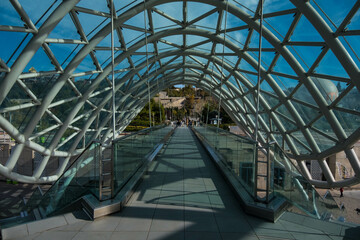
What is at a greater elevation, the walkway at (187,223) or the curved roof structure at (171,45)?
the curved roof structure at (171,45)

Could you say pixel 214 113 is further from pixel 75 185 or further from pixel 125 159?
pixel 75 185

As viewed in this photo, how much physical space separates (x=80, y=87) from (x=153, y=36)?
6.84 meters

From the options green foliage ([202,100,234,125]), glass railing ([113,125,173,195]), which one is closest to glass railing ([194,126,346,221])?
glass railing ([113,125,173,195])

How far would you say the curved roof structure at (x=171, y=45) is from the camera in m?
10.7

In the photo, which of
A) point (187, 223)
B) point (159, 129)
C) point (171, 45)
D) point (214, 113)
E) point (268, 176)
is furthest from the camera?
point (214, 113)

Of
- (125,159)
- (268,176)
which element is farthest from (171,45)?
(268,176)

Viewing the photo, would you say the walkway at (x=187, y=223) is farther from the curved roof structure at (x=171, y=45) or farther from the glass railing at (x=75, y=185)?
the curved roof structure at (x=171, y=45)

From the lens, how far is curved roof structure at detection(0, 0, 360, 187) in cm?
1066

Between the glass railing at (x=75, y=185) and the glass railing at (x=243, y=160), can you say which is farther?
the glass railing at (x=243, y=160)

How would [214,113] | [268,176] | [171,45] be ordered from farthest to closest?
[214,113] < [171,45] < [268,176]

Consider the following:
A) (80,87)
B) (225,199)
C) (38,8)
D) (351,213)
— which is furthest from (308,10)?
(351,213)

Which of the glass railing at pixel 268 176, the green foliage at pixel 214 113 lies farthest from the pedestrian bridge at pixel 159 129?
the green foliage at pixel 214 113

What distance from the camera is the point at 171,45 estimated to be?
21.5 metres

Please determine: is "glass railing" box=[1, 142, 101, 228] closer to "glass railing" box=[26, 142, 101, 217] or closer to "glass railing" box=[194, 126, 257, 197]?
"glass railing" box=[26, 142, 101, 217]
